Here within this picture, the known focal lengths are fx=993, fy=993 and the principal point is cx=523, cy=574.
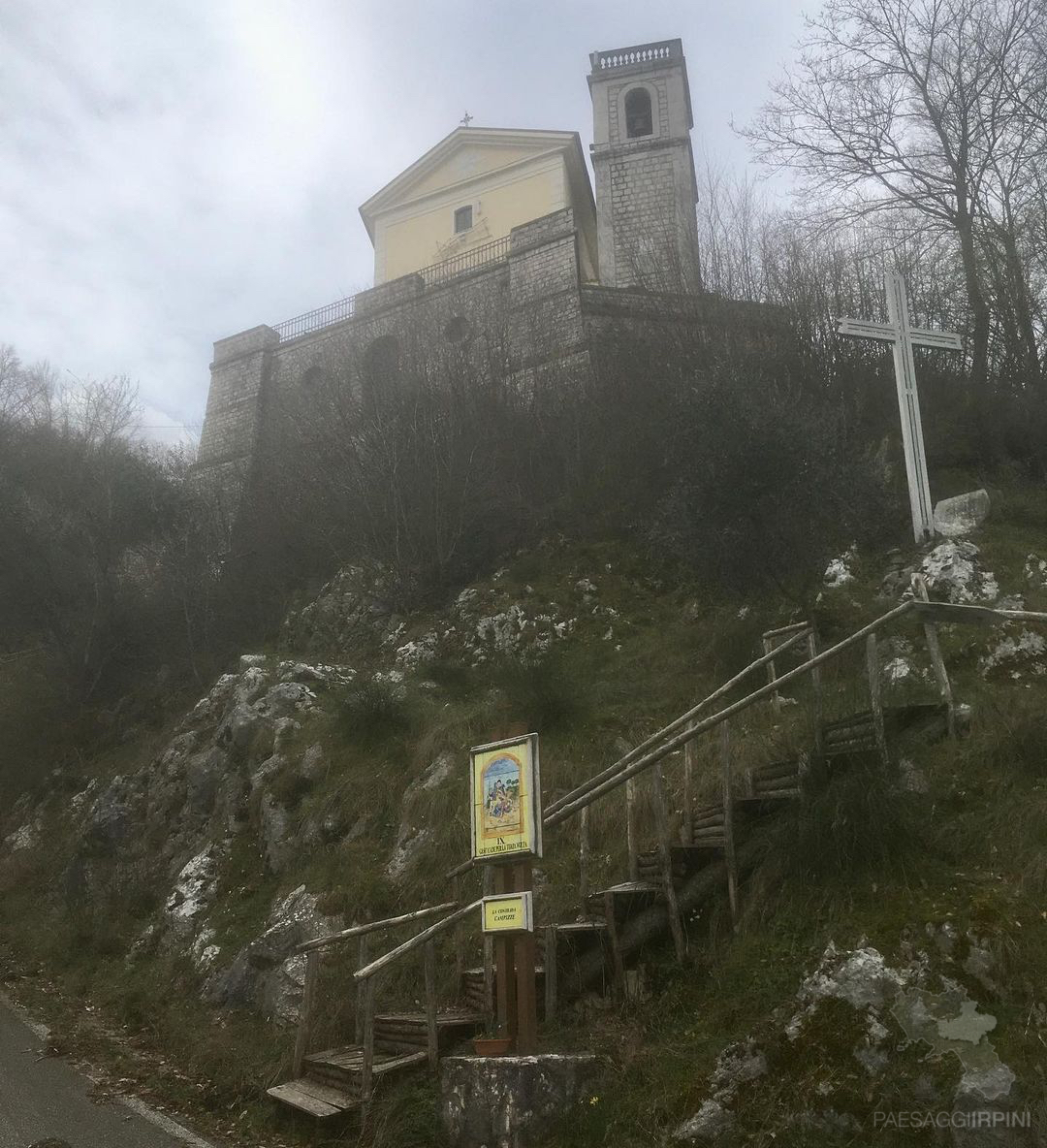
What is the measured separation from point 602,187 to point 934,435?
13.5 metres

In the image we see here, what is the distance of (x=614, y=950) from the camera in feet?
20.8

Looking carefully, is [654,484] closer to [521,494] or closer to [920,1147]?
[521,494]

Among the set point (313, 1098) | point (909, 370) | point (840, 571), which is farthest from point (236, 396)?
point (313, 1098)

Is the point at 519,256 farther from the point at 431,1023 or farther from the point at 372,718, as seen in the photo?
the point at 431,1023

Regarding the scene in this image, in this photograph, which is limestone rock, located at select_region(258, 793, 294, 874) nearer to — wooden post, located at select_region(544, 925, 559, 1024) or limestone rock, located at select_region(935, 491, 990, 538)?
wooden post, located at select_region(544, 925, 559, 1024)

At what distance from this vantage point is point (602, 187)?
985 inches

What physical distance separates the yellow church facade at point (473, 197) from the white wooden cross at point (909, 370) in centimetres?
1643

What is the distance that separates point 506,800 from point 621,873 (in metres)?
2.09

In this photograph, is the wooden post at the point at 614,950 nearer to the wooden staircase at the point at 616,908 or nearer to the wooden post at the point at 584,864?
the wooden staircase at the point at 616,908

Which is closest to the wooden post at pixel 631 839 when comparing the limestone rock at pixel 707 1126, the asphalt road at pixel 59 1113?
the limestone rock at pixel 707 1126

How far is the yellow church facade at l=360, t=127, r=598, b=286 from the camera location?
28.3 meters

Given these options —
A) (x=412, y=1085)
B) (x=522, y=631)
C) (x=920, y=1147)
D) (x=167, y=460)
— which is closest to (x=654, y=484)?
(x=522, y=631)

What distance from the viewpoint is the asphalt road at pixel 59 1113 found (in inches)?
265

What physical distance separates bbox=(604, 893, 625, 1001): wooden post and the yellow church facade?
23587 millimetres
